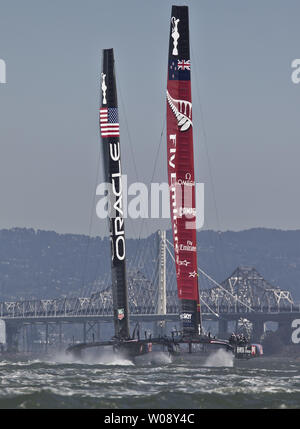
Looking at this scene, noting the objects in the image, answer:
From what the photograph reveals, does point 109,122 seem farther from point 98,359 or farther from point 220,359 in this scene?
point 220,359

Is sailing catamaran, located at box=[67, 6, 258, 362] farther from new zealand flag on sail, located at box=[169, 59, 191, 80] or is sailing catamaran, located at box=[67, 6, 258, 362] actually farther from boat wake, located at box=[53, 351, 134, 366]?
boat wake, located at box=[53, 351, 134, 366]

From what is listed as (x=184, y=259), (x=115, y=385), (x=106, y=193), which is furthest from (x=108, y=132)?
(x=115, y=385)

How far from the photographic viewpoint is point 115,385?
160ft

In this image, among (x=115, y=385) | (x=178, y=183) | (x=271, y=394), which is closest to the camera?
(x=271, y=394)

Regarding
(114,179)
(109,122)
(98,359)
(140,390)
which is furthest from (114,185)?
(140,390)

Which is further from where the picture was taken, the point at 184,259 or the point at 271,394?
the point at 184,259

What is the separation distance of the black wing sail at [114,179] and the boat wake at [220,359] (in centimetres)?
562

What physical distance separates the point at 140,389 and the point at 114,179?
2573cm

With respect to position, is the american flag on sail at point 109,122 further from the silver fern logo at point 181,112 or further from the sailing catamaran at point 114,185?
the silver fern logo at point 181,112

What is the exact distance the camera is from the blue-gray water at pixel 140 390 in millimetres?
41281
